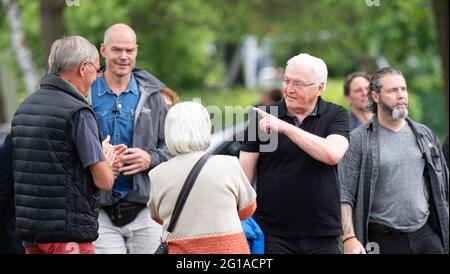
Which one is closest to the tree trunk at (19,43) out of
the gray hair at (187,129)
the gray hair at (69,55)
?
the gray hair at (69,55)

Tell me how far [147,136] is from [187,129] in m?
1.34

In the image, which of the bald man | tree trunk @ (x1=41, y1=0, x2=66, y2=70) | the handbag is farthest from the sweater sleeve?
tree trunk @ (x1=41, y1=0, x2=66, y2=70)

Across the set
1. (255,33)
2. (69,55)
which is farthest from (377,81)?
A: (255,33)

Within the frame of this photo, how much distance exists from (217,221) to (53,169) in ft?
3.14

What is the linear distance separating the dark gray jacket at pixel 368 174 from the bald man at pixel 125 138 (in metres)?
1.24

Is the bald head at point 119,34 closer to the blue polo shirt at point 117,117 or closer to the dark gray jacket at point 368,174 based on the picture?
the blue polo shirt at point 117,117

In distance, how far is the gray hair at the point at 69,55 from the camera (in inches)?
194

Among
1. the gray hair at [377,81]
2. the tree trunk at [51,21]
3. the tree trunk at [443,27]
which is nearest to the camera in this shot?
the gray hair at [377,81]

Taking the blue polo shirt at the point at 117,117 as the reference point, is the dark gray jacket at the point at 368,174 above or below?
below

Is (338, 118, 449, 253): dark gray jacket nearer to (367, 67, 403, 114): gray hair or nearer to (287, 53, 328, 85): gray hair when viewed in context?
(367, 67, 403, 114): gray hair

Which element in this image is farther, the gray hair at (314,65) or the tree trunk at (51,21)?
the tree trunk at (51,21)

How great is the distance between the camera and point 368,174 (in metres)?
5.79

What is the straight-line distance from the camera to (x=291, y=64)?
5285mm

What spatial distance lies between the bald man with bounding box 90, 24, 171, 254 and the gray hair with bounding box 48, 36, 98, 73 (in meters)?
0.78
